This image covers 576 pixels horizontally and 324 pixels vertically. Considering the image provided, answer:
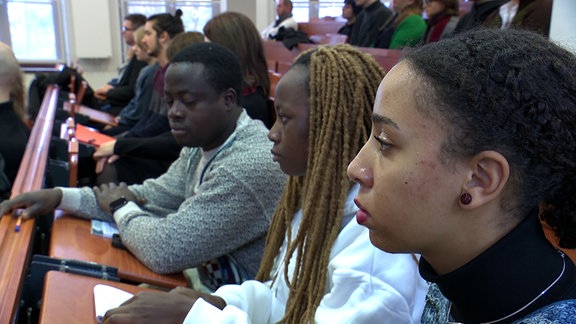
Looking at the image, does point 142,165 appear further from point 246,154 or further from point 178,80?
point 246,154

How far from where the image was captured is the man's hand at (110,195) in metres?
1.95

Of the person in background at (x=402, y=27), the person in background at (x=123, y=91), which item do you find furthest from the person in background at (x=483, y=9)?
the person in background at (x=123, y=91)

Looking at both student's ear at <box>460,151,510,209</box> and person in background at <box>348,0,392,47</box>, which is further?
person in background at <box>348,0,392,47</box>

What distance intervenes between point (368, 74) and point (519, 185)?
1.89 feet

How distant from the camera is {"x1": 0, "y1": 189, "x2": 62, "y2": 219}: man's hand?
1.77m

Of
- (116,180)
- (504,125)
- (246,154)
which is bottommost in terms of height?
(116,180)

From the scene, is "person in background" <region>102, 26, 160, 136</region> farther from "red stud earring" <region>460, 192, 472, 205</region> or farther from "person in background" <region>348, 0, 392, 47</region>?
"red stud earring" <region>460, 192, 472, 205</region>

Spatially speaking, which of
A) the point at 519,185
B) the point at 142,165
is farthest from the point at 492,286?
the point at 142,165

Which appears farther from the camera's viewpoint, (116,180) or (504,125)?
(116,180)

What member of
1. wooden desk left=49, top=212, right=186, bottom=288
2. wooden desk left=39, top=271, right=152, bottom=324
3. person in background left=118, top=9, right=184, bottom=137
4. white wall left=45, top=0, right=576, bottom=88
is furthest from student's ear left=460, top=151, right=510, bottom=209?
white wall left=45, top=0, right=576, bottom=88

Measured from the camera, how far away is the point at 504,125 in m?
0.69

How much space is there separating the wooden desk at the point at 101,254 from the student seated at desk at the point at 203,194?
4cm

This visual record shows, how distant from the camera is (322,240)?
121cm

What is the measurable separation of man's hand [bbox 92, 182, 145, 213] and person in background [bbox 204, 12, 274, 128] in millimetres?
971
